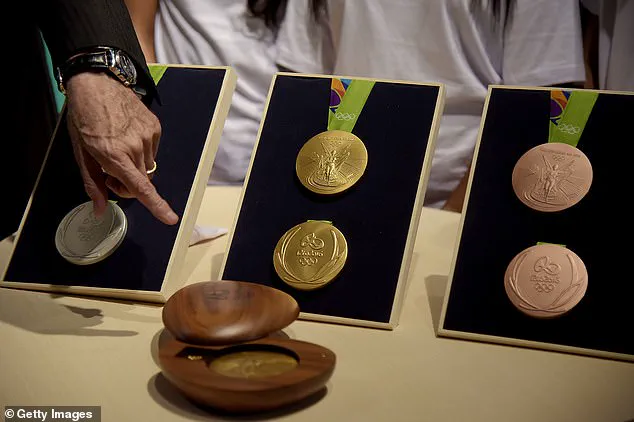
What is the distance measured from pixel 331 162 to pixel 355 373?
35 cm

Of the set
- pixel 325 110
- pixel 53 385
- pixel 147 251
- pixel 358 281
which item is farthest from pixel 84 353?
pixel 325 110

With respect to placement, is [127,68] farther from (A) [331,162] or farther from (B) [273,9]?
(B) [273,9]

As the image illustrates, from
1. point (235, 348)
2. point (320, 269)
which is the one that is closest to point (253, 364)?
point (235, 348)

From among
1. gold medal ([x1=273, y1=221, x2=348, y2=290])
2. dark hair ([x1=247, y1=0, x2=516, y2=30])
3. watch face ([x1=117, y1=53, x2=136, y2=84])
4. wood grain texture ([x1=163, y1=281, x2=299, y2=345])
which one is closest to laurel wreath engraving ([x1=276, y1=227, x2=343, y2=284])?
gold medal ([x1=273, y1=221, x2=348, y2=290])

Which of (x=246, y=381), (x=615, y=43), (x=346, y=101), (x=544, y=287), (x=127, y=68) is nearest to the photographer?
(x=246, y=381)

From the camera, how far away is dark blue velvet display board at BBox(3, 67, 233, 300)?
3.58 ft

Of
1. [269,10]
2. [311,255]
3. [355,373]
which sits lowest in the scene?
[355,373]

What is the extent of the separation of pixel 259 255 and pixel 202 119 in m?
0.26

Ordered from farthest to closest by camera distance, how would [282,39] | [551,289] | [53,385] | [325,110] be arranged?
[282,39], [325,110], [551,289], [53,385]

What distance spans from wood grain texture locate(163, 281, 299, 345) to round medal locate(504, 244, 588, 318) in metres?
0.29

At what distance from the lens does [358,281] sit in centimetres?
101

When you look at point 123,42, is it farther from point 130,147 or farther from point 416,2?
point 416,2

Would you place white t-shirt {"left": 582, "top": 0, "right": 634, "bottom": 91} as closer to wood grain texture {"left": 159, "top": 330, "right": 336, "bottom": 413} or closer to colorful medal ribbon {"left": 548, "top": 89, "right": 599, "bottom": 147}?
colorful medal ribbon {"left": 548, "top": 89, "right": 599, "bottom": 147}

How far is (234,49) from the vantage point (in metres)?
1.79
